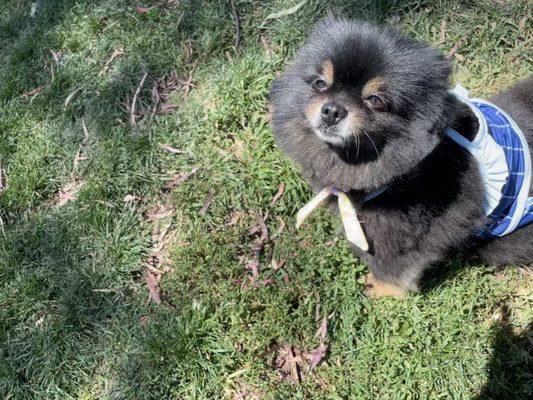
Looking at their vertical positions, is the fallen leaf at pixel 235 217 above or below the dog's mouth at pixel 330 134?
below

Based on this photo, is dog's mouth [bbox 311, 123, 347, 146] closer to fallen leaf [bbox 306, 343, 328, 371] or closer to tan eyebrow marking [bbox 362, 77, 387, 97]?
tan eyebrow marking [bbox 362, 77, 387, 97]

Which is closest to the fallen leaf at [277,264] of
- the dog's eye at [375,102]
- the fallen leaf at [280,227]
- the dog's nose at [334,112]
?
the fallen leaf at [280,227]

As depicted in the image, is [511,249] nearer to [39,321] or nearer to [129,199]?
[129,199]

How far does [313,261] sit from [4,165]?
273 centimetres

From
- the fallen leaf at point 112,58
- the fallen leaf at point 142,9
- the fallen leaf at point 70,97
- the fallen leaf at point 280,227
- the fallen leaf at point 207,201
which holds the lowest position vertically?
the fallen leaf at point 280,227

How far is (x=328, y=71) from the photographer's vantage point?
8.70ft

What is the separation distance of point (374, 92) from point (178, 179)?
2.03m

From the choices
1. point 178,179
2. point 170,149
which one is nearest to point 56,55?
point 170,149

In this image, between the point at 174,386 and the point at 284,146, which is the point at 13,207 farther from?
the point at 284,146

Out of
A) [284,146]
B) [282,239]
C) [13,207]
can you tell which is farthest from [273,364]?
[13,207]

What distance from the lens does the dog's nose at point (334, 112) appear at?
8.47 feet

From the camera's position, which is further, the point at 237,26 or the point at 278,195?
the point at 237,26

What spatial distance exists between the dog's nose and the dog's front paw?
136cm

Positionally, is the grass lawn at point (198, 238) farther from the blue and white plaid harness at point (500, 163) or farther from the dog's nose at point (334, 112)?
the dog's nose at point (334, 112)
